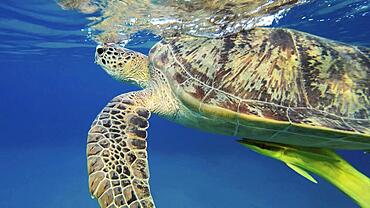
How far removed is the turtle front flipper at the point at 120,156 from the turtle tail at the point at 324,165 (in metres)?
1.17

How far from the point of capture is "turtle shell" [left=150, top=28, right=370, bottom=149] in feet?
9.25

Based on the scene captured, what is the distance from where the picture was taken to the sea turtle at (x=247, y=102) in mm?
2742

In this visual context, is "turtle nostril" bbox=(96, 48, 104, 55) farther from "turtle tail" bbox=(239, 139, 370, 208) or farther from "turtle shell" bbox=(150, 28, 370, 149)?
"turtle tail" bbox=(239, 139, 370, 208)

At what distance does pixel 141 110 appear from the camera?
11.2 ft

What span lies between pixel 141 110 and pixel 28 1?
7.36m

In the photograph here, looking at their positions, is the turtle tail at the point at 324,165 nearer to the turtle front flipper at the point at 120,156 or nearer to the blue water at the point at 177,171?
the turtle front flipper at the point at 120,156

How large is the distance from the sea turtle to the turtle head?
69 cm

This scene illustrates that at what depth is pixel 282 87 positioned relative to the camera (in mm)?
3004

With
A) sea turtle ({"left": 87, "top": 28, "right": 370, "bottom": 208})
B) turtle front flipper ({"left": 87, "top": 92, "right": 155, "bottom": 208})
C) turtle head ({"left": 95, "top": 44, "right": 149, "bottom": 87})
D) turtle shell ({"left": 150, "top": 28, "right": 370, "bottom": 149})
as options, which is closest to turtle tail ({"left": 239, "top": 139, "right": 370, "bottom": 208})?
sea turtle ({"left": 87, "top": 28, "right": 370, "bottom": 208})

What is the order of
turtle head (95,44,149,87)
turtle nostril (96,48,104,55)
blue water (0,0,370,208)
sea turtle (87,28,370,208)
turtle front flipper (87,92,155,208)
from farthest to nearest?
blue water (0,0,370,208) < turtle nostril (96,48,104,55) < turtle head (95,44,149,87) < sea turtle (87,28,370,208) < turtle front flipper (87,92,155,208)

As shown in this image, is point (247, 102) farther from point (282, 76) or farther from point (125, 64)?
point (125, 64)

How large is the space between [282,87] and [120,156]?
1.65 m

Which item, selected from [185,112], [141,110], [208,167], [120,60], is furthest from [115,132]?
[208,167]

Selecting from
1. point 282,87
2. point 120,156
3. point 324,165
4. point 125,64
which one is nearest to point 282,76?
point 282,87
